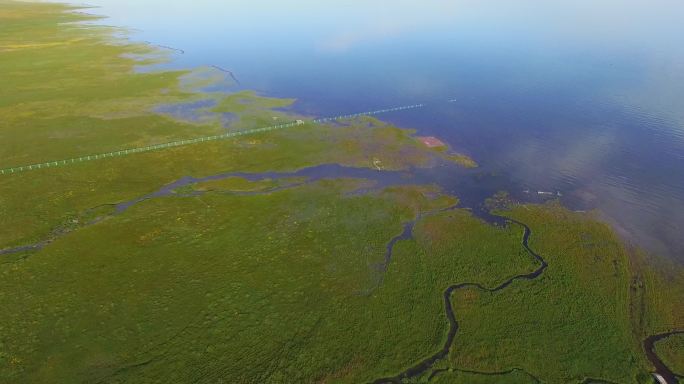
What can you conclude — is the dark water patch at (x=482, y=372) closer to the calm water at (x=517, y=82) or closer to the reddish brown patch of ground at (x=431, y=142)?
the calm water at (x=517, y=82)

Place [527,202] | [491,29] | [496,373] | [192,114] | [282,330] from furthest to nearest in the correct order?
[491,29] < [192,114] < [527,202] < [282,330] < [496,373]

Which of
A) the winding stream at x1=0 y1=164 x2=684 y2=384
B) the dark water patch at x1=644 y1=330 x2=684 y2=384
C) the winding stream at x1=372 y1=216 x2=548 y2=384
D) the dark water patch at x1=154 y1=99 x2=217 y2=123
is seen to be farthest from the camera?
the dark water patch at x1=154 y1=99 x2=217 y2=123

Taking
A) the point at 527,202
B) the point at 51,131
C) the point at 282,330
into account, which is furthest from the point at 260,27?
the point at 282,330

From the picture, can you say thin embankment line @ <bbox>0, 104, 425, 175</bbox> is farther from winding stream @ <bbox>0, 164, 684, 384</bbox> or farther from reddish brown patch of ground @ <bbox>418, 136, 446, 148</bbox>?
reddish brown patch of ground @ <bbox>418, 136, 446, 148</bbox>

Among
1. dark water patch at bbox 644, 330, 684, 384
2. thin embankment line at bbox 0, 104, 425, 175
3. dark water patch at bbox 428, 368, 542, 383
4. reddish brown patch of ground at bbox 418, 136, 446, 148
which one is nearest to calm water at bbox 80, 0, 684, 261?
reddish brown patch of ground at bbox 418, 136, 446, 148

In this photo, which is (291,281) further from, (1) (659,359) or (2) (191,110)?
(2) (191,110)

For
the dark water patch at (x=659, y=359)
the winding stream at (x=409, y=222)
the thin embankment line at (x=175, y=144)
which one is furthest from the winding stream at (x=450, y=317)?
the thin embankment line at (x=175, y=144)

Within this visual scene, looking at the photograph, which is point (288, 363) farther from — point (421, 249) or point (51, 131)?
point (51, 131)

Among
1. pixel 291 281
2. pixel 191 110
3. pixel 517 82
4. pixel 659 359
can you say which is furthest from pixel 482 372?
pixel 517 82
